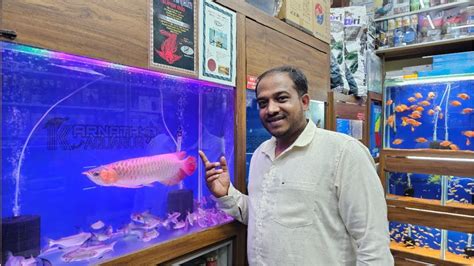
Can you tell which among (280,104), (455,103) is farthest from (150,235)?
(455,103)

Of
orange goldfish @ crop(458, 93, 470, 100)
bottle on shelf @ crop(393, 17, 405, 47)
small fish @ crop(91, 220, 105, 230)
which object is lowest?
small fish @ crop(91, 220, 105, 230)

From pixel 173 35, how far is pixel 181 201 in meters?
0.79

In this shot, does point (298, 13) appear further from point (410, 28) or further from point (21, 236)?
point (410, 28)

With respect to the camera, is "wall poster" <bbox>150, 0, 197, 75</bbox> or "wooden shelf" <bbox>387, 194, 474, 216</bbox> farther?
"wooden shelf" <bbox>387, 194, 474, 216</bbox>

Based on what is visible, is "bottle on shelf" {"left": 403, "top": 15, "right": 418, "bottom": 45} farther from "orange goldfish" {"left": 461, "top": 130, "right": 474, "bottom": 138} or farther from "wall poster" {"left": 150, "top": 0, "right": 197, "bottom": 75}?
"wall poster" {"left": 150, "top": 0, "right": 197, "bottom": 75}

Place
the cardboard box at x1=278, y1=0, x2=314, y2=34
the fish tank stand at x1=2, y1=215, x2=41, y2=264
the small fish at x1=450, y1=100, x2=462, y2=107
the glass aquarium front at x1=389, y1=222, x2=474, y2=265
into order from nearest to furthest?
1. the fish tank stand at x1=2, y1=215, x2=41, y2=264
2. the cardboard box at x1=278, y1=0, x2=314, y2=34
3. the glass aquarium front at x1=389, y1=222, x2=474, y2=265
4. the small fish at x1=450, y1=100, x2=462, y2=107

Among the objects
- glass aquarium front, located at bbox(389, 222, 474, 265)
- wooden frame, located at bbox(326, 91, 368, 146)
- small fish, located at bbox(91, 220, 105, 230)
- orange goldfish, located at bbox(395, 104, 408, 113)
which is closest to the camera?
small fish, located at bbox(91, 220, 105, 230)

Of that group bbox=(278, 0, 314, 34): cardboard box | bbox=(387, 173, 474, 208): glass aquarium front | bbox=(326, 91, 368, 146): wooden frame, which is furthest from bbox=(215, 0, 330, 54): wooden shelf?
bbox=(387, 173, 474, 208): glass aquarium front

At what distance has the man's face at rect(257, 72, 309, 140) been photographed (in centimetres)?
139

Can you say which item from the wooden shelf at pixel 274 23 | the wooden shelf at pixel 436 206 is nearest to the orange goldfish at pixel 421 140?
the wooden shelf at pixel 436 206

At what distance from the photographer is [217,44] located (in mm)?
1646

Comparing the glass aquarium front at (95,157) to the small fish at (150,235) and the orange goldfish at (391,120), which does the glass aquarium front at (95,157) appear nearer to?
the small fish at (150,235)

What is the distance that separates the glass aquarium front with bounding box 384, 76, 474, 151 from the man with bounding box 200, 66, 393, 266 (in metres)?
2.84

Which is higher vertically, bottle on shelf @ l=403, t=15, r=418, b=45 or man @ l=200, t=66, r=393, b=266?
bottle on shelf @ l=403, t=15, r=418, b=45
